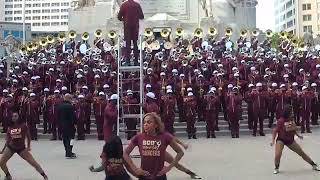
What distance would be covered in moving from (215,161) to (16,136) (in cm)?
497

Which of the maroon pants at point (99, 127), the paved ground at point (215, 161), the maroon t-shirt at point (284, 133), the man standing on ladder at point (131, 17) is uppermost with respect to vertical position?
the man standing on ladder at point (131, 17)

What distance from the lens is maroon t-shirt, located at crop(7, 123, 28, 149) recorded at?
38.1 feet

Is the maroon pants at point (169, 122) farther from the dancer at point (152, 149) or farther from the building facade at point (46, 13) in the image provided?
the building facade at point (46, 13)

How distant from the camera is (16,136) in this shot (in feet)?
38.2

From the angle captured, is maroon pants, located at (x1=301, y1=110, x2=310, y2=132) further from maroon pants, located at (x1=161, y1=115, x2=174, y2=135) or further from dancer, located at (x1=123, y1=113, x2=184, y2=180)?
dancer, located at (x1=123, y1=113, x2=184, y2=180)

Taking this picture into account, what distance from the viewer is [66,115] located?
15.3 m

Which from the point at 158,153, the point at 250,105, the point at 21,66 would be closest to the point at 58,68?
the point at 21,66

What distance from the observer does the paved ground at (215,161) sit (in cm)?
1228

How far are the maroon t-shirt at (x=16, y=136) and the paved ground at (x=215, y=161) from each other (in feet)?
3.11

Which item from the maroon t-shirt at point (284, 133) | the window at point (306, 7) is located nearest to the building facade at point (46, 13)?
the window at point (306, 7)

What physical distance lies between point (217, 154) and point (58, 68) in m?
11.3

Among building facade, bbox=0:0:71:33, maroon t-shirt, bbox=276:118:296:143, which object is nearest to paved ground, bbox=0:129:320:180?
maroon t-shirt, bbox=276:118:296:143

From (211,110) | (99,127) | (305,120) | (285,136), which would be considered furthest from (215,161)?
(305,120)

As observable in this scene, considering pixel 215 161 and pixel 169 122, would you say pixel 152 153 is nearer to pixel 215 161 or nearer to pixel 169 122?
pixel 215 161
